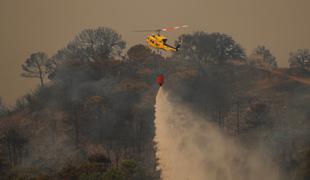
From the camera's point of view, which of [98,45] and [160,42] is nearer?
[160,42]

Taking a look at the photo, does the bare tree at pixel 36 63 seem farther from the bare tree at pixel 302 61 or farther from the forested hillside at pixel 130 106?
the bare tree at pixel 302 61

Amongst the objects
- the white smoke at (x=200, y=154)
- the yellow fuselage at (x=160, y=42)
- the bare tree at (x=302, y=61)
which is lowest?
the white smoke at (x=200, y=154)

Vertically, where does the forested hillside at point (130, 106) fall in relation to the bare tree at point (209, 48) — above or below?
below

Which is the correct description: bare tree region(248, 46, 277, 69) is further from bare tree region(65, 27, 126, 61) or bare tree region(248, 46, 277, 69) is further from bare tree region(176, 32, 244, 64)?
bare tree region(65, 27, 126, 61)

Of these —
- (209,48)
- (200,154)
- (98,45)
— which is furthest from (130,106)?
(209,48)


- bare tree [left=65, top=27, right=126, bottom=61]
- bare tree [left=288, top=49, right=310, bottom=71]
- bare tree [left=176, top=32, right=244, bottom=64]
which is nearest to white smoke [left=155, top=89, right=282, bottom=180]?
bare tree [left=65, top=27, right=126, bottom=61]

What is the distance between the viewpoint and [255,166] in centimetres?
11019

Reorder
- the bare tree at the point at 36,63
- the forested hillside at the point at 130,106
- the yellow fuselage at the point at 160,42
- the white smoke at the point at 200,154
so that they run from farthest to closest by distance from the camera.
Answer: the bare tree at the point at 36,63
the forested hillside at the point at 130,106
the white smoke at the point at 200,154
the yellow fuselage at the point at 160,42

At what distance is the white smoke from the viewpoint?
340 ft

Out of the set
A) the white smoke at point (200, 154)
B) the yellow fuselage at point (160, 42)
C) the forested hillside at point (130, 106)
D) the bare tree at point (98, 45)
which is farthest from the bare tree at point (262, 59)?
the yellow fuselage at point (160, 42)

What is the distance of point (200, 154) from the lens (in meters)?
113

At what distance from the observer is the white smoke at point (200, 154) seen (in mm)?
103750

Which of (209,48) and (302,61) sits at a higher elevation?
(209,48)

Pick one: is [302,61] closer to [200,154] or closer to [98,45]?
[98,45]
